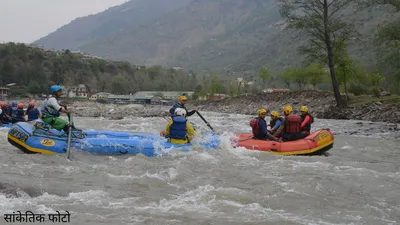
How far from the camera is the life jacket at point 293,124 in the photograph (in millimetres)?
14016

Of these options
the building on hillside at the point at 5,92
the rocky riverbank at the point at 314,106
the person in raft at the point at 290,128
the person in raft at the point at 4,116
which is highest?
the building on hillside at the point at 5,92

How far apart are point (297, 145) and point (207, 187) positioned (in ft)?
17.3

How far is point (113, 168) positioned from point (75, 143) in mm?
2520

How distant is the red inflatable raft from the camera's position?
13336 millimetres

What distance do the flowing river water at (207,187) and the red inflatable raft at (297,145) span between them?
340mm

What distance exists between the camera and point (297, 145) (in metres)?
13.4

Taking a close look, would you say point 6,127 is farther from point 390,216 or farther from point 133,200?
point 390,216

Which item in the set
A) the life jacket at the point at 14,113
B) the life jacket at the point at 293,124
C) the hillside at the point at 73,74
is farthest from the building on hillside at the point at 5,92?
the life jacket at the point at 293,124

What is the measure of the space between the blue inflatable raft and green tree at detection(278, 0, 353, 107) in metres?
20.2

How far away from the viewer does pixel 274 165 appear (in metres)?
11.7

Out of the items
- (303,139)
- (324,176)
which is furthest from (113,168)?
(303,139)

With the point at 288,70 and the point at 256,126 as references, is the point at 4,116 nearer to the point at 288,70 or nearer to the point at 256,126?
the point at 256,126

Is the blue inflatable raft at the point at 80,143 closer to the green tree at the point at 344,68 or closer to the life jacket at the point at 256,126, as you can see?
the life jacket at the point at 256,126

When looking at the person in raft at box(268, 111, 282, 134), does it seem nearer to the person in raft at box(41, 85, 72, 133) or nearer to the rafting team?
the rafting team
